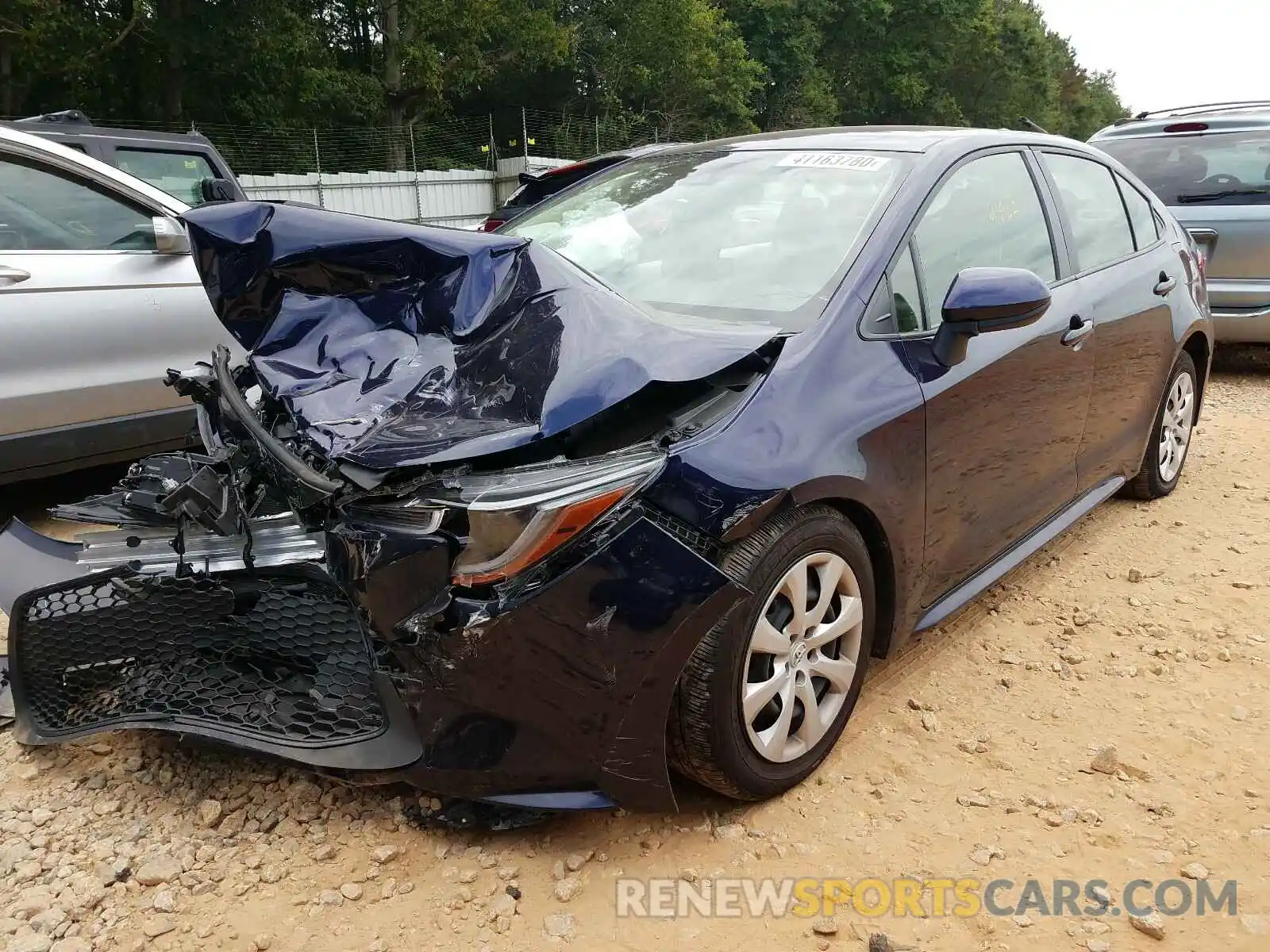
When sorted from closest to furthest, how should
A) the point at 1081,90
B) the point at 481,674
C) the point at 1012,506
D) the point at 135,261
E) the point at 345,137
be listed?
1. the point at 481,674
2. the point at 1012,506
3. the point at 135,261
4. the point at 345,137
5. the point at 1081,90

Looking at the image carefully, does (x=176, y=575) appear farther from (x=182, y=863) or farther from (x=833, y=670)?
(x=833, y=670)

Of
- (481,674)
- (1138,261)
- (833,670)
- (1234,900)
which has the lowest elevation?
(1234,900)

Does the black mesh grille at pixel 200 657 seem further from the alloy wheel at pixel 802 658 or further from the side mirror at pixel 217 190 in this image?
the side mirror at pixel 217 190

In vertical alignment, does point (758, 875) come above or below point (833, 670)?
below

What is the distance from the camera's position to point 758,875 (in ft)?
6.82

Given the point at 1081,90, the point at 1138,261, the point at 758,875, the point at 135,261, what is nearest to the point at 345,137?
the point at 135,261

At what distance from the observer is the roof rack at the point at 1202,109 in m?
7.32

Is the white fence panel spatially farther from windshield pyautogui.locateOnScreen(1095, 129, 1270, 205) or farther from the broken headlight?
the broken headlight

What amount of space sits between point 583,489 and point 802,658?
0.75 metres

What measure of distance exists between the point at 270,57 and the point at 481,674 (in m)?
24.0

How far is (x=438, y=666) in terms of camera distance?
190cm

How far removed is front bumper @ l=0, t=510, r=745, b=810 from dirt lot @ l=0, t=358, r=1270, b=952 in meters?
0.22

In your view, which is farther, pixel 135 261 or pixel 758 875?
pixel 135 261
